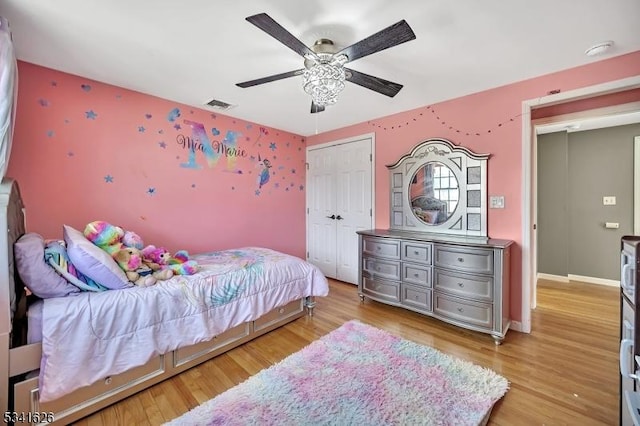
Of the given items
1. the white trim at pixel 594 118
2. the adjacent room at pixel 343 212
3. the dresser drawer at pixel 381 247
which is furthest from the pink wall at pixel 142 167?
the white trim at pixel 594 118

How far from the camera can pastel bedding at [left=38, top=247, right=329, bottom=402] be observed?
1.49 metres

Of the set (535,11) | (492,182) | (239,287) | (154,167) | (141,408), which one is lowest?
(141,408)

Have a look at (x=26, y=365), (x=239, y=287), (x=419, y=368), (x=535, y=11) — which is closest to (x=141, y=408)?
(x=26, y=365)

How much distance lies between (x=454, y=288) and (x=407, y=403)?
1.29 metres

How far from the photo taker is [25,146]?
7.33 feet

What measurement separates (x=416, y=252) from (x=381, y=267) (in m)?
0.48

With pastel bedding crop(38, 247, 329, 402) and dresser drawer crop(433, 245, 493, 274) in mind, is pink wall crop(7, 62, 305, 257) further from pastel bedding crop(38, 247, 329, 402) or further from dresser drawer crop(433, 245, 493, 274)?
dresser drawer crop(433, 245, 493, 274)

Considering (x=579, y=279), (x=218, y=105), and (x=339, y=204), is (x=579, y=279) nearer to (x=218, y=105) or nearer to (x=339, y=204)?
(x=339, y=204)

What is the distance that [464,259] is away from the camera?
253 cm

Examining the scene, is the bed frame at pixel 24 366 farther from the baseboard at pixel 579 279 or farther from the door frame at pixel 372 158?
the baseboard at pixel 579 279

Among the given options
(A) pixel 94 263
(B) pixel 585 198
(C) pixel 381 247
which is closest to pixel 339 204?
(C) pixel 381 247

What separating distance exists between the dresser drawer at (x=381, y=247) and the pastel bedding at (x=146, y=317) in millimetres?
1067

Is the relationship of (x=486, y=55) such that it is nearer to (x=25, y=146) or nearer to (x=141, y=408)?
(x=141, y=408)

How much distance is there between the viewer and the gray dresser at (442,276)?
2.38 m
